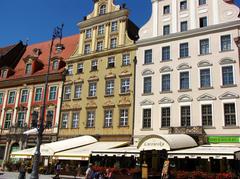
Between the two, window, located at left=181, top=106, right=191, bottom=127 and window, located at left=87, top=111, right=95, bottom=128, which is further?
window, located at left=87, top=111, right=95, bottom=128

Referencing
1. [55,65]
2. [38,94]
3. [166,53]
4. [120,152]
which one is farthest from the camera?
[55,65]

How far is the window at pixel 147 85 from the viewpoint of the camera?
27.8m

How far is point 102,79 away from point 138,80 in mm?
4233

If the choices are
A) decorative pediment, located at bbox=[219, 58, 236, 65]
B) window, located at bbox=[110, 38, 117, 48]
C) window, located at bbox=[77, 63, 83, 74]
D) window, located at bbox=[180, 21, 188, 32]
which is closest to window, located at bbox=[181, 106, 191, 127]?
decorative pediment, located at bbox=[219, 58, 236, 65]

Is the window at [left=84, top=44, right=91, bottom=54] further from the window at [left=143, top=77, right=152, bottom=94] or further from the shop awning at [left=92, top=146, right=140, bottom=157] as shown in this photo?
the shop awning at [left=92, top=146, right=140, bottom=157]

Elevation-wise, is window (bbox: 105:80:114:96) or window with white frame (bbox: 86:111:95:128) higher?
window (bbox: 105:80:114:96)

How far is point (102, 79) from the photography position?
31094mm

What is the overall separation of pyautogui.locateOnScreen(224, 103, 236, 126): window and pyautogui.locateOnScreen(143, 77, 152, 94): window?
22.3 feet

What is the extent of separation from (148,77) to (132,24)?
341 inches

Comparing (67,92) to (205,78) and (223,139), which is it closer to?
(205,78)

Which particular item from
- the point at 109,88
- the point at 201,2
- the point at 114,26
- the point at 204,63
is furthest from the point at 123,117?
the point at 201,2

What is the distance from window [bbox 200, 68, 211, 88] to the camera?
82.1ft

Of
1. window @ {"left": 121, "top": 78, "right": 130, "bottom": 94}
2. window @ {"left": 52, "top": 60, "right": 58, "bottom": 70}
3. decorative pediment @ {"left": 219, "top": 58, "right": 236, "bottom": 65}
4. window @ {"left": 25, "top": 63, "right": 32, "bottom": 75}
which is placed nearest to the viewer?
decorative pediment @ {"left": 219, "top": 58, "right": 236, "bottom": 65}

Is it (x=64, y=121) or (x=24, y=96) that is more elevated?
(x=24, y=96)
